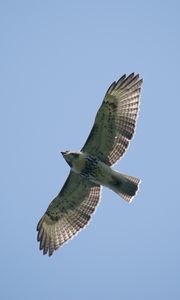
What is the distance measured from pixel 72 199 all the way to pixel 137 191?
2.08m

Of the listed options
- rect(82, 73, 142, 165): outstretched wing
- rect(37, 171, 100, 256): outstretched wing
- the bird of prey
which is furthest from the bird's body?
rect(37, 171, 100, 256): outstretched wing

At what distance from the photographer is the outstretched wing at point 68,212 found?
1688cm

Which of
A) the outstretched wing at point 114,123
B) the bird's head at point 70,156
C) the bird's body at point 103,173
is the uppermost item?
the outstretched wing at point 114,123

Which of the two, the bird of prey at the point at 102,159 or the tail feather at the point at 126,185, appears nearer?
the tail feather at the point at 126,185

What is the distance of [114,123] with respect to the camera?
16203mm

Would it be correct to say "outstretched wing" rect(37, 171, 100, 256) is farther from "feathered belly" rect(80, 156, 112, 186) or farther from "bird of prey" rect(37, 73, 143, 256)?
"feathered belly" rect(80, 156, 112, 186)

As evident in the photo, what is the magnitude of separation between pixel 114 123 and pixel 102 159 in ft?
3.08

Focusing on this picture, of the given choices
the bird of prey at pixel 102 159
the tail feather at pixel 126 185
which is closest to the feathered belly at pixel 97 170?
the bird of prey at pixel 102 159

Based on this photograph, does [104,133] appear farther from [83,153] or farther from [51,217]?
[51,217]

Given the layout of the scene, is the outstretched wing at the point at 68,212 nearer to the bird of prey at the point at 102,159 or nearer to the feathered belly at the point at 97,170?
the bird of prey at the point at 102,159

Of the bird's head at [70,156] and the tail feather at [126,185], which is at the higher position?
the bird's head at [70,156]

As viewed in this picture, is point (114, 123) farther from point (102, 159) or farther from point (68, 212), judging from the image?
point (68, 212)

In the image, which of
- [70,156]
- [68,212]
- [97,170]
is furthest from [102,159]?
[68,212]

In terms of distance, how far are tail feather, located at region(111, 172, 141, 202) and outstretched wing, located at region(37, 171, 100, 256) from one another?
1007 mm
